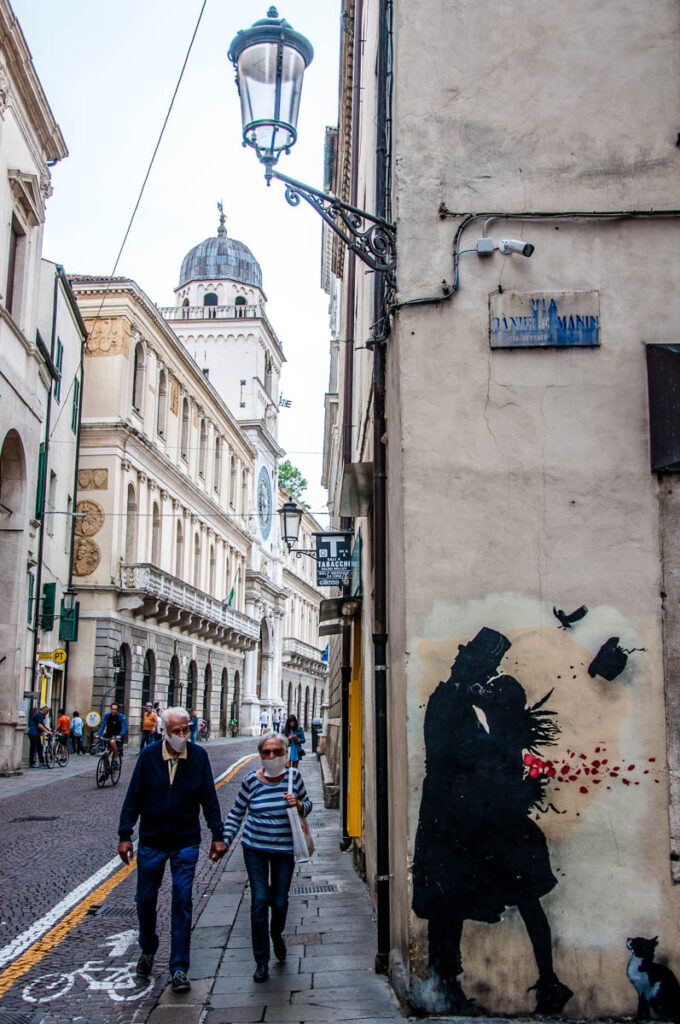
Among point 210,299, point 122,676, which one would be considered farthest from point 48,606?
point 210,299

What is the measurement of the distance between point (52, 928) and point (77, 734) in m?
24.9

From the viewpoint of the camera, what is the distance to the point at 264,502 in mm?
66938

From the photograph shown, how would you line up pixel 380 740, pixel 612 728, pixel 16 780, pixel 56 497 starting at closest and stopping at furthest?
pixel 612 728
pixel 380 740
pixel 16 780
pixel 56 497

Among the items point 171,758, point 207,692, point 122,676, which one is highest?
point 122,676

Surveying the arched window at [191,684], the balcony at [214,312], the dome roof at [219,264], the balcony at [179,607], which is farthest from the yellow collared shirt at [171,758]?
the dome roof at [219,264]

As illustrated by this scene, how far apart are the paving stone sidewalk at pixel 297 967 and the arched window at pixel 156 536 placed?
34180 mm

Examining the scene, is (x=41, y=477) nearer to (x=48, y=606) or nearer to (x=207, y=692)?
(x=48, y=606)

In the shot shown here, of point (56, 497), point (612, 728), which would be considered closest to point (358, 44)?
point (612, 728)

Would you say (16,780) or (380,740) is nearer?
(380,740)

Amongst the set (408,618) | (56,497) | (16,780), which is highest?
(56,497)

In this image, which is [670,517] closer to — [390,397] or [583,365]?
[583,365]

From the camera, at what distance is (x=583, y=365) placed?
609cm

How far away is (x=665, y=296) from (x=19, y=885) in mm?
7274

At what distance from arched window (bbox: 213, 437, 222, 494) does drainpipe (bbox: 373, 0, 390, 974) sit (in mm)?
46933
